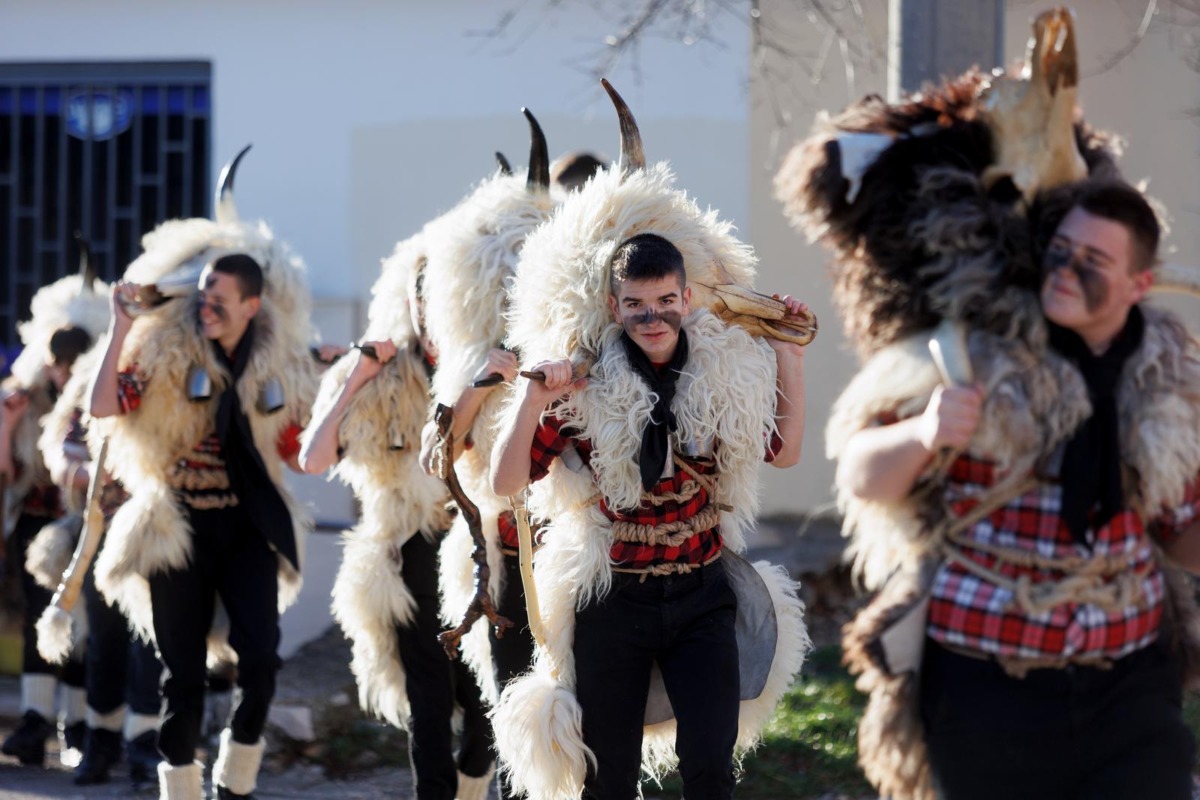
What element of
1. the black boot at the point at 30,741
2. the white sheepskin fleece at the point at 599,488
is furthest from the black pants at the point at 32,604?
the white sheepskin fleece at the point at 599,488

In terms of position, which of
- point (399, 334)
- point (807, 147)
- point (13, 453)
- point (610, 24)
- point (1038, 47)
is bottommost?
point (13, 453)

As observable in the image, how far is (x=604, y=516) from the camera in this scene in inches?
150

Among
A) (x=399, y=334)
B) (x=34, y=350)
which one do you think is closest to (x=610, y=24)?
(x=34, y=350)

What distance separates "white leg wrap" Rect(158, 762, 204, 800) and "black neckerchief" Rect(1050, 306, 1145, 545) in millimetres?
3433

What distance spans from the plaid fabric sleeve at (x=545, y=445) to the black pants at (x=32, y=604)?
3.76m

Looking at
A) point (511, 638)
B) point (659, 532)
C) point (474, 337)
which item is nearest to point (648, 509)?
point (659, 532)

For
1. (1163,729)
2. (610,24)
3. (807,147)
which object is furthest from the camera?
(610,24)

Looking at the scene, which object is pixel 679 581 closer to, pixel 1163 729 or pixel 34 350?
pixel 1163 729

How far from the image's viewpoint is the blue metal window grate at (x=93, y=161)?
10055 mm

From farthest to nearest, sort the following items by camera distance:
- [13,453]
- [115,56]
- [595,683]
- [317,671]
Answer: [115,56] → [317,671] → [13,453] → [595,683]


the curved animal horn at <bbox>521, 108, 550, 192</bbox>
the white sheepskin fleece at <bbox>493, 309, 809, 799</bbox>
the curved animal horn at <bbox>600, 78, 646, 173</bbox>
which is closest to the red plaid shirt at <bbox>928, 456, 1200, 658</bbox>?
the white sheepskin fleece at <bbox>493, 309, 809, 799</bbox>

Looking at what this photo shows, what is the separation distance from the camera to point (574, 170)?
17.5ft

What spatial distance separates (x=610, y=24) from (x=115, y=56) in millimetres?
3459

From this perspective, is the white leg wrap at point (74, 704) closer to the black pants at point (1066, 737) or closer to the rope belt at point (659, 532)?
the rope belt at point (659, 532)
